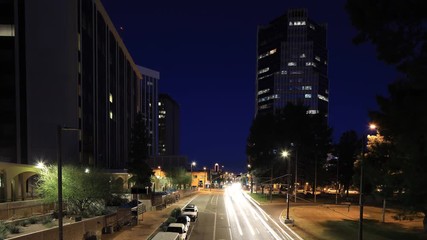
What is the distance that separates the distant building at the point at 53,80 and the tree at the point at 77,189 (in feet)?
21.6

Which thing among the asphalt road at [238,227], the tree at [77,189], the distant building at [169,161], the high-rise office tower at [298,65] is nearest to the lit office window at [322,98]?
the high-rise office tower at [298,65]

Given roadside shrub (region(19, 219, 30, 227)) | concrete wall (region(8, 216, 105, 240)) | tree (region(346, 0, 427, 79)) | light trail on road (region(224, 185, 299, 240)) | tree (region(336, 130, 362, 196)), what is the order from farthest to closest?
tree (region(336, 130, 362, 196))
light trail on road (region(224, 185, 299, 240))
roadside shrub (region(19, 219, 30, 227))
concrete wall (region(8, 216, 105, 240))
tree (region(346, 0, 427, 79))

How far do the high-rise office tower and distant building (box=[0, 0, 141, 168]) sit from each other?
422 ft

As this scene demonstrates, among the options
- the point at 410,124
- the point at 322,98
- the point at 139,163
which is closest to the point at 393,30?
the point at 410,124

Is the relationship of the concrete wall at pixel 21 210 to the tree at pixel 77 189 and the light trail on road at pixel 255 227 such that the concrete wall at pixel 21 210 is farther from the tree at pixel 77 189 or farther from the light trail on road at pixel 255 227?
the light trail on road at pixel 255 227

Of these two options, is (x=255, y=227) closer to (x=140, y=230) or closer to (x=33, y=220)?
(x=140, y=230)

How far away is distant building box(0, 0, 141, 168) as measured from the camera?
4541cm

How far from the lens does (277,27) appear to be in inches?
7682

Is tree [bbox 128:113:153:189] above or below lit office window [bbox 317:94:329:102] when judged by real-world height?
below

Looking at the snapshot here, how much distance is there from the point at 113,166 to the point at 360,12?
73.4 metres

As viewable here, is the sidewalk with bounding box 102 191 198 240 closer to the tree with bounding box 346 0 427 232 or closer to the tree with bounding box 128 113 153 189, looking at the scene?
the tree with bounding box 128 113 153 189

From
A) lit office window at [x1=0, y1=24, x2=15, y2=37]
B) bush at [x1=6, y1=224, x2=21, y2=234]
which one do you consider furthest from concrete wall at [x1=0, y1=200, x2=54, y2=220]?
lit office window at [x1=0, y1=24, x2=15, y2=37]

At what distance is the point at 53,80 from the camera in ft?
166

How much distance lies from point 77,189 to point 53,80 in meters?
25.9
